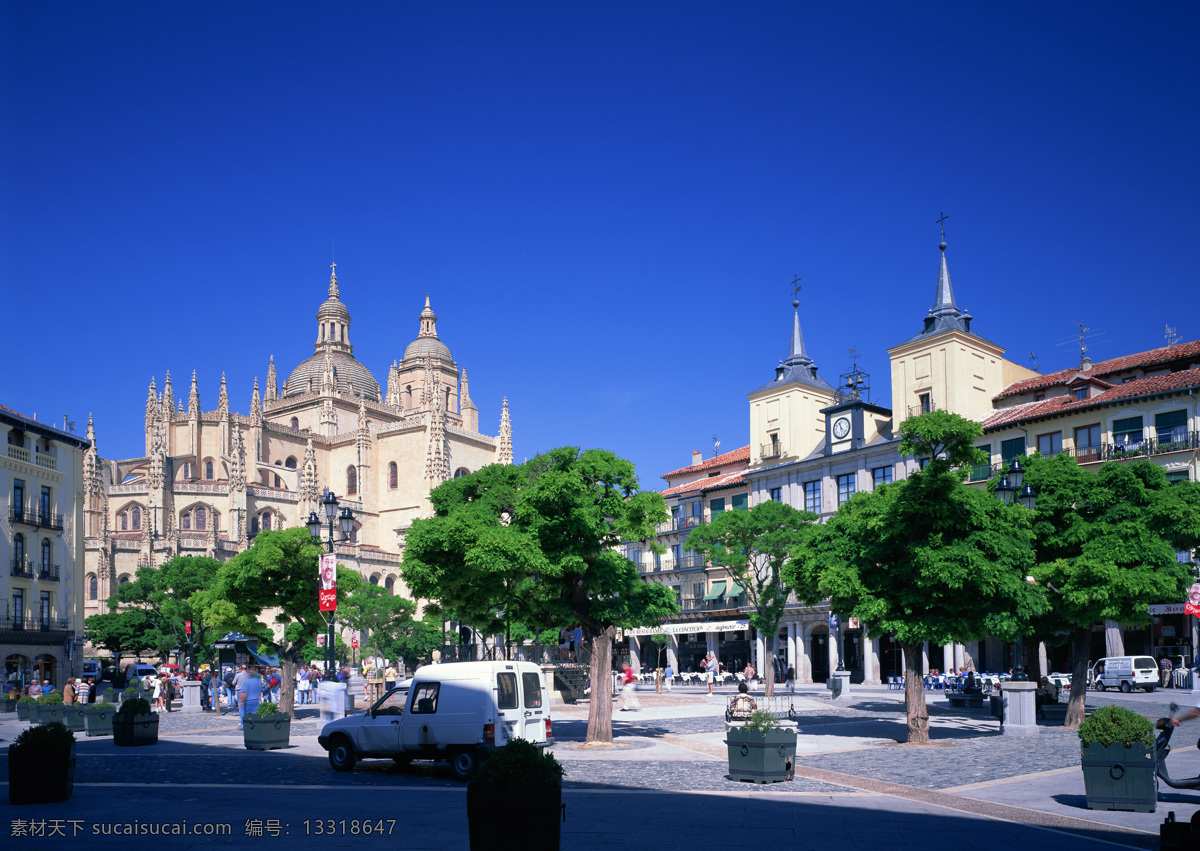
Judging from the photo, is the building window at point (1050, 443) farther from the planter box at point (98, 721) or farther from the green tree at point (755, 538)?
the planter box at point (98, 721)

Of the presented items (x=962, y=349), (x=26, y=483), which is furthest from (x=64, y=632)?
(x=962, y=349)

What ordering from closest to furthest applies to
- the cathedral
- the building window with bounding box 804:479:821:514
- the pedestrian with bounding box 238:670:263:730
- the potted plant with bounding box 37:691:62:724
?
the pedestrian with bounding box 238:670:263:730
the potted plant with bounding box 37:691:62:724
the building window with bounding box 804:479:821:514
the cathedral

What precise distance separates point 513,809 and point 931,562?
1310 cm

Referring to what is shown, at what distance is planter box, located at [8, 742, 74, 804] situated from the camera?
11391mm

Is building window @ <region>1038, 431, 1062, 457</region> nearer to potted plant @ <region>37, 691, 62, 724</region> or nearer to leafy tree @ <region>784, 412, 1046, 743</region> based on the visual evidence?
leafy tree @ <region>784, 412, 1046, 743</region>

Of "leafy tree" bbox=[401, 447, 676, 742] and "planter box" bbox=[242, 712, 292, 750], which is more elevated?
"leafy tree" bbox=[401, 447, 676, 742]

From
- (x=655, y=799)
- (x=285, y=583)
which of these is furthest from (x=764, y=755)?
(x=285, y=583)

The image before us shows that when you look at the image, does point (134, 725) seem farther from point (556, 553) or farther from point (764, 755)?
point (764, 755)

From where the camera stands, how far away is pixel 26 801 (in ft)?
37.5

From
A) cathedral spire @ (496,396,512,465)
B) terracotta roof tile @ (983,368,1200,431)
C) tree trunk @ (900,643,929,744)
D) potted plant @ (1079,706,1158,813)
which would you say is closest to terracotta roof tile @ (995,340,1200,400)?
terracotta roof tile @ (983,368,1200,431)

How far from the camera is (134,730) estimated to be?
65.4ft

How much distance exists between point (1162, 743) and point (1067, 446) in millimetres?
32098

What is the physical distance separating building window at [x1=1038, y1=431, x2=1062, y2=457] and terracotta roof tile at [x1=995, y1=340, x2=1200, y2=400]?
8.85 ft

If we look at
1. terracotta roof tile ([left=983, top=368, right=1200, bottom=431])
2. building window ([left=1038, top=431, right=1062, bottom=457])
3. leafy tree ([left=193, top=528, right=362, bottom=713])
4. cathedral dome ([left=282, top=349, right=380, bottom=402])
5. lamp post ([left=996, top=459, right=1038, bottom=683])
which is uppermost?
cathedral dome ([left=282, top=349, right=380, bottom=402])
